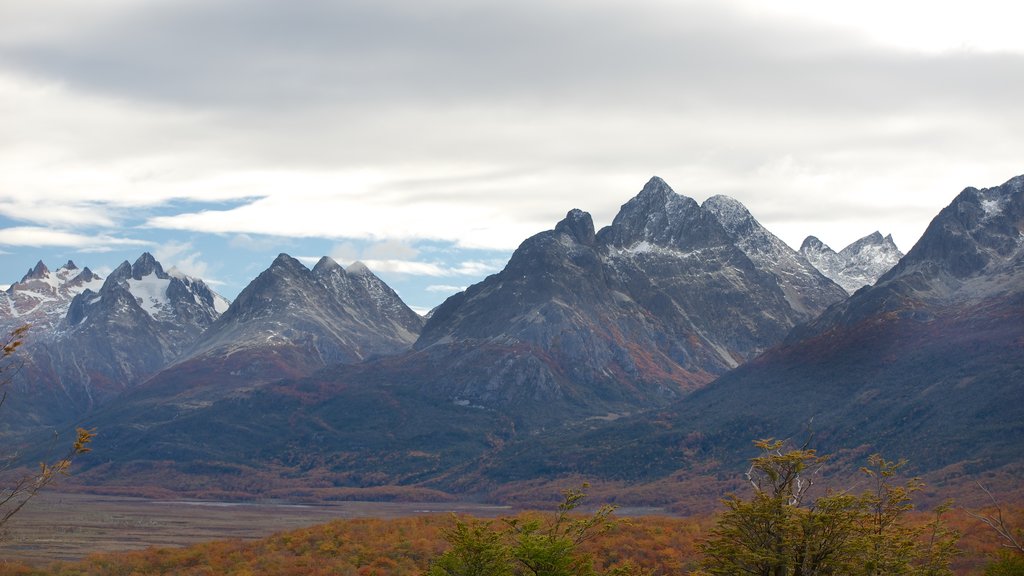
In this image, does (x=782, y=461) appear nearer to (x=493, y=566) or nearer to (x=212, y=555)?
(x=493, y=566)

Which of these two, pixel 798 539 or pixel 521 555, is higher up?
pixel 798 539

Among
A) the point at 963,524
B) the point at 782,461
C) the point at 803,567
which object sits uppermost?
the point at 782,461

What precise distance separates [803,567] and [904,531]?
12.6m

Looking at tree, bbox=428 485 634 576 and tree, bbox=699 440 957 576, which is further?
tree, bbox=428 485 634 576

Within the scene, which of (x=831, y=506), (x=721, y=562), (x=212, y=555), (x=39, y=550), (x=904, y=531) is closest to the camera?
(x=831, y=506)

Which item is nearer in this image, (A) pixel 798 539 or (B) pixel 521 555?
(A) pixel 798 539

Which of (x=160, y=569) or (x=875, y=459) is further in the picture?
(x=160, y=569)

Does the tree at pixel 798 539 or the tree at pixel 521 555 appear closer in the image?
the tree at pixel 798 539

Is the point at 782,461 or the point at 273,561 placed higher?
the point at 782,461

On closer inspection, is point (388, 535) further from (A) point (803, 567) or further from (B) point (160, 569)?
(A) point (803, 567)

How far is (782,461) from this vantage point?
58.3 meters

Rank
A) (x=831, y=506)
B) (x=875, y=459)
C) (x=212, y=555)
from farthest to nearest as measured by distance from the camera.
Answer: (x=212, y=555), (x=875, y=459), (x=831, y=506)

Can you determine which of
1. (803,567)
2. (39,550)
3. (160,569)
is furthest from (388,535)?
(803,567)

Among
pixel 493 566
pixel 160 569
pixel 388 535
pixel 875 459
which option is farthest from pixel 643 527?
pixel 493 566
